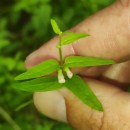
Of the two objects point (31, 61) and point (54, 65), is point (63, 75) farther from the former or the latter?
point (31, 61)

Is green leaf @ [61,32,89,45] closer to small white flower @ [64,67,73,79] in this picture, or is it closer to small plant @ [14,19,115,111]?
small plant @ [14,19,115,111]

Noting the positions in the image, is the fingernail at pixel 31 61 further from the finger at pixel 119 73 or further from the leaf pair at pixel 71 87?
the finger at pixel 119 73

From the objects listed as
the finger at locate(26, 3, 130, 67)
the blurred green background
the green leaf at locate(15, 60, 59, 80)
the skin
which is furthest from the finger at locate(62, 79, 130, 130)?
the blurred green background

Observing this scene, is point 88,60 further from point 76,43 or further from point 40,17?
point 40,17

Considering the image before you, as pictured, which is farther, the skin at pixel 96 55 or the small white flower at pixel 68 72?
the skin at pixel 96 55

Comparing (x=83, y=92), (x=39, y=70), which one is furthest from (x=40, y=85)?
(x=83, y=92)

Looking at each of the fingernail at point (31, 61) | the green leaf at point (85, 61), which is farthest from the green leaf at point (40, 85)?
the fingernail at point (31, 61)
